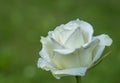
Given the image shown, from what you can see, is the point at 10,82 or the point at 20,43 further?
the point at 20,43

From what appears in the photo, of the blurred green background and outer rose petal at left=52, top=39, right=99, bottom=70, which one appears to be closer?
outer rose petal at left=52, top=39, right=99, bottom=70

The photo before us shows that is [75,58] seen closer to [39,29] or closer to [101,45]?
[101,45]

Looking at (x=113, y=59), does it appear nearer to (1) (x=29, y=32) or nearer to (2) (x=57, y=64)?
(1) (x=29, y=32)

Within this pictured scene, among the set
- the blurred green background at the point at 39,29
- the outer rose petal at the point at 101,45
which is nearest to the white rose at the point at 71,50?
the outer rose petal at the point at 101,45

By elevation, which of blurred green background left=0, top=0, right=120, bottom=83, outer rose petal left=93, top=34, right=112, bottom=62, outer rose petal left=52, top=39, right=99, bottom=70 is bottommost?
outer rose petal left=52, top=39, right=99, bottom=70

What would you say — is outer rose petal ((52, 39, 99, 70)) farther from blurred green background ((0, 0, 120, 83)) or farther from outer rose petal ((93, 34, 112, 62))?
blurred green background ((0, 0, 120, 83))

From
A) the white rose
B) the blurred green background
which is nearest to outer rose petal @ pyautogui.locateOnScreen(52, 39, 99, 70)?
the white rose

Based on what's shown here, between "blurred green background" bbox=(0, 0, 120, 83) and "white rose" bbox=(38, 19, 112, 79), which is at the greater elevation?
"blurred green background" bbox=(0, 0, 120, 83)

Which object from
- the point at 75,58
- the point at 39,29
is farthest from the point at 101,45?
the point at 39,29

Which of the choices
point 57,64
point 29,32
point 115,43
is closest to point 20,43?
point 29,32
